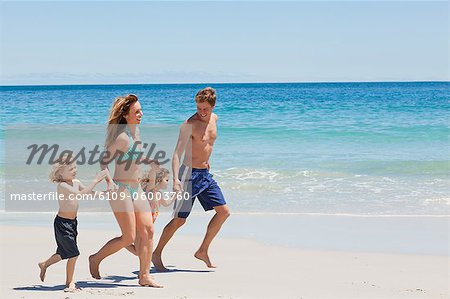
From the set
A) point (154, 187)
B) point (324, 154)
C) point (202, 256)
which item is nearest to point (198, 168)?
point (154, 187)

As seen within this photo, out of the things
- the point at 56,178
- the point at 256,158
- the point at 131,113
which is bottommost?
the point at 256,158

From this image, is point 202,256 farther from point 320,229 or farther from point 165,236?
point 320,229

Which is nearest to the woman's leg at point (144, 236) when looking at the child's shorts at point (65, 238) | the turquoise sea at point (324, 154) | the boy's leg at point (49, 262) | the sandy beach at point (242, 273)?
the sandy beach at point (242, 273)

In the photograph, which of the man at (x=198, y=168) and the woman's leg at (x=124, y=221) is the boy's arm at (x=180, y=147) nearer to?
the man at (x=198, y=168)

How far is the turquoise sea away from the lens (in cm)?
1118

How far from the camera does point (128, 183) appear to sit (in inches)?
223

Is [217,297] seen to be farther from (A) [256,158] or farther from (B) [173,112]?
(B) [173,112]

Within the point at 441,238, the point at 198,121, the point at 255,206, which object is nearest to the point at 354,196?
the point at 255,206

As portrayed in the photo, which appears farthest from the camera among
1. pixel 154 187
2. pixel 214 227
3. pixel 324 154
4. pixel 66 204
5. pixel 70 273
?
pixel 324 154

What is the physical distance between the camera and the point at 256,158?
17328mm

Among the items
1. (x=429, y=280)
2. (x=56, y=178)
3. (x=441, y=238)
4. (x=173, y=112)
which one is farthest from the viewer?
(x=173, y=112)

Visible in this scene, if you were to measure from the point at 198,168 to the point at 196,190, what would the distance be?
0.20m

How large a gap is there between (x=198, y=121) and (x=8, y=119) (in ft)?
84.9

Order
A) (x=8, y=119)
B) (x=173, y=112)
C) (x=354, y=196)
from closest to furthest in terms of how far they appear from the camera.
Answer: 1. (x=354, y=196)
2. (x=8, y=119)
3. (x=173, y=112)
